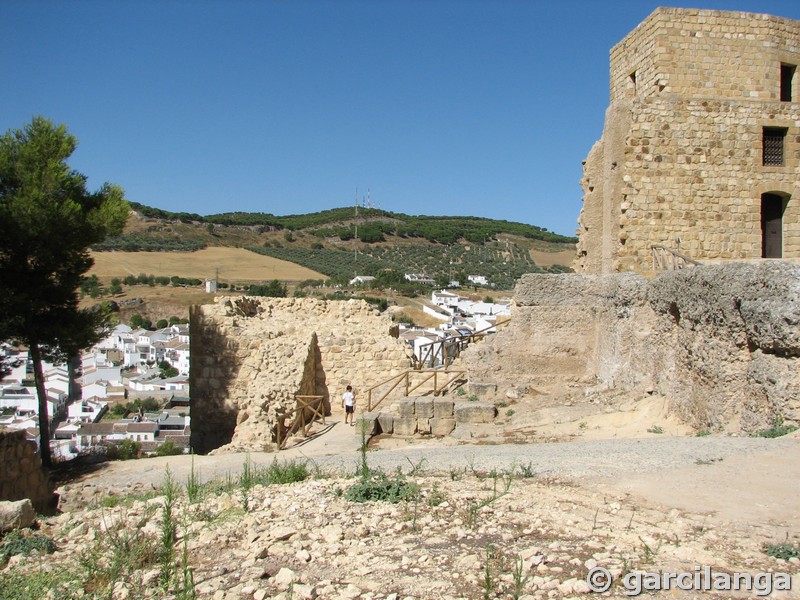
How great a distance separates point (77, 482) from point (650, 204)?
10.1 m

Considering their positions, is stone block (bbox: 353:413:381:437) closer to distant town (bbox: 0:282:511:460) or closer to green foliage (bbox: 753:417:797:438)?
distant town (bbox: 0:282:511:460)

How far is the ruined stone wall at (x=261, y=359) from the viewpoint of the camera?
42.4 ft

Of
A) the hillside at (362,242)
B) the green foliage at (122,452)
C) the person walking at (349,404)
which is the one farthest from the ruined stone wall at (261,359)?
the hillside at (362,242)

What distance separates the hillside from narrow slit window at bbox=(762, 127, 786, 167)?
4527 centimetres

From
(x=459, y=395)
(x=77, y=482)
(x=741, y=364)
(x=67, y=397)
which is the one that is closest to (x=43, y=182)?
(x=77, y=482)

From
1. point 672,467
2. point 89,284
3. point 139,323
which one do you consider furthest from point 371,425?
point 139,323

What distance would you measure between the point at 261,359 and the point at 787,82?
11.5m

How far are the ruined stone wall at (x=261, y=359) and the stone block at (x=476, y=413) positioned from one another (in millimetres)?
3717

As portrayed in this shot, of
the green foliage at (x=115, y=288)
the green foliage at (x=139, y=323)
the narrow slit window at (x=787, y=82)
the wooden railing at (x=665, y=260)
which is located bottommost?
the green foliage at (x=139, y=323)

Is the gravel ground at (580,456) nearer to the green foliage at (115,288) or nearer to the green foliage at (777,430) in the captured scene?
the green foliage at (777,430)

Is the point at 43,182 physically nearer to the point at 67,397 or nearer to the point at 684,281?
the point at 684,281

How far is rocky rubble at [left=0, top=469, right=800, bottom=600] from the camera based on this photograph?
133 inches

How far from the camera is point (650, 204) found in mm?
10570

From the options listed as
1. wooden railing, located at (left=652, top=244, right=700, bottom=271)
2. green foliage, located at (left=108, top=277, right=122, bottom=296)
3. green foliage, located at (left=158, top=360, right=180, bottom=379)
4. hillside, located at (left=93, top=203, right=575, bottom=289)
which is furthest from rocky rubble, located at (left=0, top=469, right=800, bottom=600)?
hillside, located at (left=93, top=203, right=575, bottom=289)
